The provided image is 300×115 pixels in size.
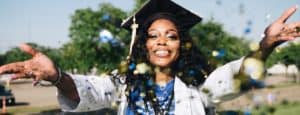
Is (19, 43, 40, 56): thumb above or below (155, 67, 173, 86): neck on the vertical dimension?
above

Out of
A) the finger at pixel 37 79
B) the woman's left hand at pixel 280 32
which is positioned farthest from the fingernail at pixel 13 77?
the woman's left hand at pixel 280 32

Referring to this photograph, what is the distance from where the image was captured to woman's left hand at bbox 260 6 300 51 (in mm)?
3201

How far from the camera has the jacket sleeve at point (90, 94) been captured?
3197mm

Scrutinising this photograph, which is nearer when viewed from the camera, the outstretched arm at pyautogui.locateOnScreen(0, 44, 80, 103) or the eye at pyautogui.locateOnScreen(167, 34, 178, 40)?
the outstretched arm at pyautogui.locateOnScreen(0, 44, 80, 103)

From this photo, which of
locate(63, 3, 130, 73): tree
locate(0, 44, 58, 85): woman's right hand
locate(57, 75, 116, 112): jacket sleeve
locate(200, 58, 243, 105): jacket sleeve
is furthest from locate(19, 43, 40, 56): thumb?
locate(63, 3, 130, 73): tree

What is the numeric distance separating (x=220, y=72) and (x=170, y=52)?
0.44 meters

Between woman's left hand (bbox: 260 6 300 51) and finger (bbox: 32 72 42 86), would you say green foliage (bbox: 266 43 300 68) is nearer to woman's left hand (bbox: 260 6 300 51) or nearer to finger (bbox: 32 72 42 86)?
woman's left hand (bbox: 260 6 300 51)

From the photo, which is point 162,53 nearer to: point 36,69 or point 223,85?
point 223,85

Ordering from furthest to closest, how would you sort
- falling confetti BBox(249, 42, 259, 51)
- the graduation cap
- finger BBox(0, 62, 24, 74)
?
the graduation cap, falling confetti BBox(249, 42, 259, 51), finger BBox(0, 62, 24, 74)

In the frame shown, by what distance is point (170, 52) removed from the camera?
3.69 metres

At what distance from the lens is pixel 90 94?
129 inches

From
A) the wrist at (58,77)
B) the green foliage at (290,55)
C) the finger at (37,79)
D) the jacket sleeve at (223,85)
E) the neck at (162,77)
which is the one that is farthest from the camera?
the green foliage at (290,55)

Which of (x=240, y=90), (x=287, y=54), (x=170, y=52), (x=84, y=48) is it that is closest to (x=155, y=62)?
(x=170, y=52)

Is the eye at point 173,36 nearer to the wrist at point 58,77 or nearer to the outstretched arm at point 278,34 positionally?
the outstretched arm at point 278,34
